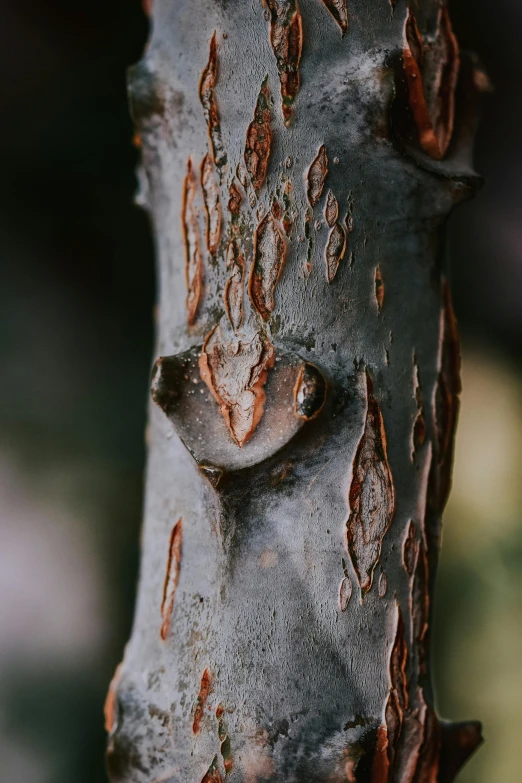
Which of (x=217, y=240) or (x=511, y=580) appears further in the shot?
(x=511, y=580)

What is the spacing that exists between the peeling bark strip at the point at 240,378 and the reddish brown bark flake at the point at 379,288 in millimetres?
45

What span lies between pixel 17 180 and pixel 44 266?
63mm

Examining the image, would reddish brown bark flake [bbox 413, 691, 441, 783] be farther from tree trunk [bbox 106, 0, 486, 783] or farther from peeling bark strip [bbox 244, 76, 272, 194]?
peeling bark strip [bbox 244, 76, 272, 194]

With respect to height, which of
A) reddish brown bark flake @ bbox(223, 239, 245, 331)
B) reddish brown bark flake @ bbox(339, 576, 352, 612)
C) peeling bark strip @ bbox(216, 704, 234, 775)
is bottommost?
peeling bark strip @ bbox(216, 704, 234, 775)

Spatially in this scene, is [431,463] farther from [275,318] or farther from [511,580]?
[511,580]

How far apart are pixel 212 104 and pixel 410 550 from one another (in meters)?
0.17

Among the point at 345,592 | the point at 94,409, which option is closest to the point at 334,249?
the point at 345,592

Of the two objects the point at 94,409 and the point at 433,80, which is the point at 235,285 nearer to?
the point at 433,80

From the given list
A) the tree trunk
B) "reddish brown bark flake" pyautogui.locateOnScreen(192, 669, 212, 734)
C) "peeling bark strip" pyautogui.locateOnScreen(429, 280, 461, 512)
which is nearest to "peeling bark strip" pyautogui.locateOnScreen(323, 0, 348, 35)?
the tree trunk

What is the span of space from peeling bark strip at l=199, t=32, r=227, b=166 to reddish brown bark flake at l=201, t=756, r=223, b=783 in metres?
0.20

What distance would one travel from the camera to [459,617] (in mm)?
527

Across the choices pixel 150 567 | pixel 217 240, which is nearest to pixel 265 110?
pixel 217 240

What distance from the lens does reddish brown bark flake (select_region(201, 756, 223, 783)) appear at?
237mm

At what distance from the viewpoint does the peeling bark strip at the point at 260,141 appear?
0.25m
